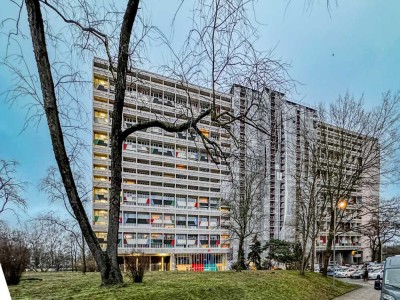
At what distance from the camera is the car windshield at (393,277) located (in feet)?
17.0

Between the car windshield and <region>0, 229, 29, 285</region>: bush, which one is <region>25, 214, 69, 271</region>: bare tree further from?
the car windshield

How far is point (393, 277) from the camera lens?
17.6ft

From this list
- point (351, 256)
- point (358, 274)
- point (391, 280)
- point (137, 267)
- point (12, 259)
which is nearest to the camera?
point (12, 259)

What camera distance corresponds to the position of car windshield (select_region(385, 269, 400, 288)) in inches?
204

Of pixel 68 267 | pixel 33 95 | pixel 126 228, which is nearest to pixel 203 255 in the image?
pixel 126 228

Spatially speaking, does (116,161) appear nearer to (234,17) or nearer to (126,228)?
(234,17)

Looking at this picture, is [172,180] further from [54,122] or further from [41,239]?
[54,122]

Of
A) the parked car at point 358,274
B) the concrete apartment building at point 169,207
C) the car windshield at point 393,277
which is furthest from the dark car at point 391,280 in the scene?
the concrete apartment building at point 169,207

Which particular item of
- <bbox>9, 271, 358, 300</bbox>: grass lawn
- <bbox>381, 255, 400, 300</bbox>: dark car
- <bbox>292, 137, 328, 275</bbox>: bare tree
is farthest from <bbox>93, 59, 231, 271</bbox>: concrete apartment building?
<bbox>381, 255, 400, 300</bbox>: dark car

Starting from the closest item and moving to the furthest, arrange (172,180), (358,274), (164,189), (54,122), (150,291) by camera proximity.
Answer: (54,122) < (150,291) < (358,274) < (164,189) < (172,180)

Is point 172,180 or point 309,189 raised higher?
point 172,180

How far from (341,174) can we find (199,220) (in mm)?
24759

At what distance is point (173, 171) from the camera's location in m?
34.2

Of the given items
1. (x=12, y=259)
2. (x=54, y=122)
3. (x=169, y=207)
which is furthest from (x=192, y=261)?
(x=54, y=122)
